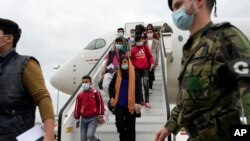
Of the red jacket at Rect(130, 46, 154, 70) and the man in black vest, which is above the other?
the man in black vest

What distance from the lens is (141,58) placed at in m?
7.96

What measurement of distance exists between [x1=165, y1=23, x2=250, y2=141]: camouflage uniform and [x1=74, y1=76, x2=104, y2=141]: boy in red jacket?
4.38m

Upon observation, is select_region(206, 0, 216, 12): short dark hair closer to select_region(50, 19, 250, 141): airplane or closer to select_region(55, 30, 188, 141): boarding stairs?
select_region(55, 30, 188, 141): boarding stairs

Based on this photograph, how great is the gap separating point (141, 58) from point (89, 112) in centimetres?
216

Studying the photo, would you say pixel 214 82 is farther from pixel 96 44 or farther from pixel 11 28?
pixel 96 44

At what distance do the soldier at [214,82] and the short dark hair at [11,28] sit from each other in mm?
1407

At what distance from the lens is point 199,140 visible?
185 cm

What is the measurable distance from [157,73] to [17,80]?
7.89m

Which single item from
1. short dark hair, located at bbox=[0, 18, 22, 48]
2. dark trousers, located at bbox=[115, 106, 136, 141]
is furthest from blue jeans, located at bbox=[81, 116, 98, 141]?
short dark hair, located at bbox=[0, 18, 22, 48]

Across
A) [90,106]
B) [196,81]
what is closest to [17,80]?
[196,81]

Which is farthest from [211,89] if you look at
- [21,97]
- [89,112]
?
[89,112]

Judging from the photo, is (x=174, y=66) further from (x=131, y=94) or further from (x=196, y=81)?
(x=196, y=81)

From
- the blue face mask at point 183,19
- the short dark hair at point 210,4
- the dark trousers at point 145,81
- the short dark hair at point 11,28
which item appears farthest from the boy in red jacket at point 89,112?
the short dark hair at point 210,4

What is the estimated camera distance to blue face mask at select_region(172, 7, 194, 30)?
6.87 ft
